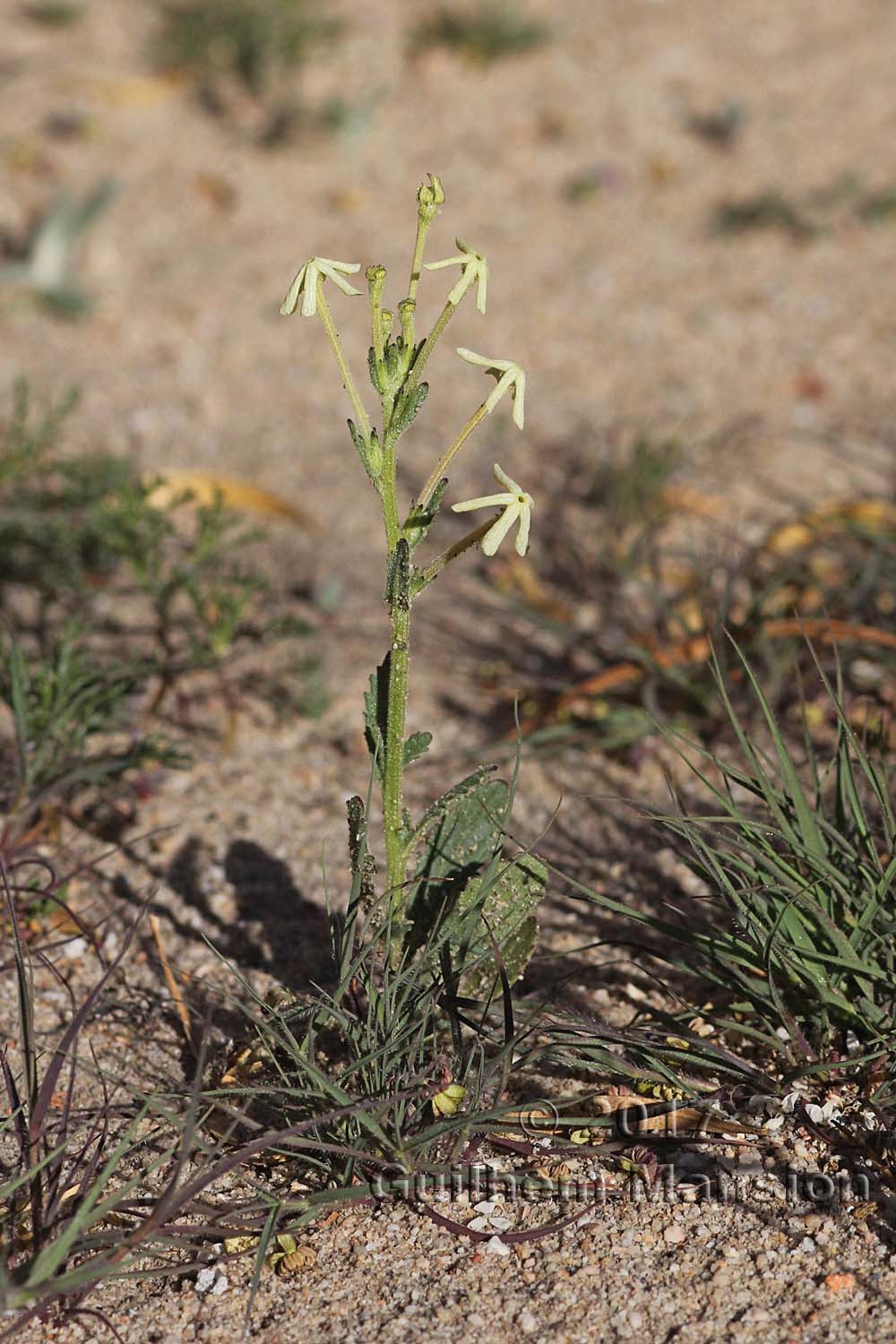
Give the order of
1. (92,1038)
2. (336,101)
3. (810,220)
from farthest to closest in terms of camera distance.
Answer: (336,101) < (810,220) < (92,1038)

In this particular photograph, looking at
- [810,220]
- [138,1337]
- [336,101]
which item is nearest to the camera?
[138,1337]

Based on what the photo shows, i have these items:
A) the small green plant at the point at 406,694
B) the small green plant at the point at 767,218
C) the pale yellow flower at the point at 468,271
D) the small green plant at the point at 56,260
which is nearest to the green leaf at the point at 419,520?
the small green plant at the point at 406,694

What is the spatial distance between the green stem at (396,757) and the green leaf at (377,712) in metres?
0.01

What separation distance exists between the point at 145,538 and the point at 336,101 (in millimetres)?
3425

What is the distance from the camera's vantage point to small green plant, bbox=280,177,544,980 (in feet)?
5.39

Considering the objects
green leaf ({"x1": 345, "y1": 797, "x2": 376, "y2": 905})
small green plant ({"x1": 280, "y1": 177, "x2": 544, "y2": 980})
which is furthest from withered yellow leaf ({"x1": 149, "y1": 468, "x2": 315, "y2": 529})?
green leaf ({"x1": 345, "y1": 797, "x2": 376, "y2": 905})

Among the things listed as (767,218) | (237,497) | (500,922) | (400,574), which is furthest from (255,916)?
(767,218)

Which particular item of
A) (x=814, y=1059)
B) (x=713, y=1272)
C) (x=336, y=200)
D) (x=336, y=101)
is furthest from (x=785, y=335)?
(x=713, y=1272)

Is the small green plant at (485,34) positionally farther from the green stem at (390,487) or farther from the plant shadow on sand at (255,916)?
the green stem at (390,487)

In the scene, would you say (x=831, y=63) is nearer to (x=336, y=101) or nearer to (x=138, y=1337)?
(x=336, y=101)

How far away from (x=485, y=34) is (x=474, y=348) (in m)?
2.16

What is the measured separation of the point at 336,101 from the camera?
18.5 ft

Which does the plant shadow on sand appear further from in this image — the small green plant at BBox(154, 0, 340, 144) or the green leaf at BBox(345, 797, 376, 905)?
the small green plant at BBox(154, 0, 340, 144)

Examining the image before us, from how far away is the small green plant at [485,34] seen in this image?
5.96 m
